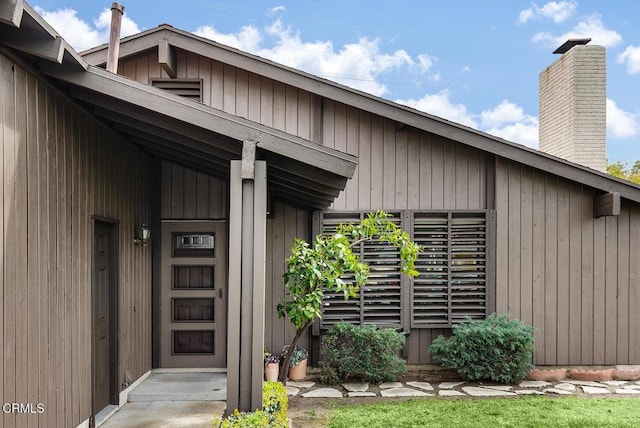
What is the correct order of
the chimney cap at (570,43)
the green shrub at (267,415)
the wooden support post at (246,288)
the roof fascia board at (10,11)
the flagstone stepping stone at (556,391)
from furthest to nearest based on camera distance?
the chimney cap at (570,43)
the flagstone stepping stone at (556,391)
the wooden support post at (246,288)
the green shrub at (267,415)
the roof fascia board at (10,11)

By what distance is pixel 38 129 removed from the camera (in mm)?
3365

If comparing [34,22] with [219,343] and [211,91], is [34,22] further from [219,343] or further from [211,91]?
[219,343]

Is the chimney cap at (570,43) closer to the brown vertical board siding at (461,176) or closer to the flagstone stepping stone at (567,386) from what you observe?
the brown vertical board siding at (461,176)

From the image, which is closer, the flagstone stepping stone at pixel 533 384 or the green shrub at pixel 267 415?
the green shrub at pixel 267 415

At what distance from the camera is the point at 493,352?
564cm

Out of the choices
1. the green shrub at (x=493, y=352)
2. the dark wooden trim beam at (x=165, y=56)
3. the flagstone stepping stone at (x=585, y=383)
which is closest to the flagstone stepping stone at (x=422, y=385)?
the green shrub at (x=493, y=352)

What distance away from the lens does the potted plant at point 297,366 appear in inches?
233

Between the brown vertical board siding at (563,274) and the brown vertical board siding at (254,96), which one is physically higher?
the brown vertical board siding at (254,96)

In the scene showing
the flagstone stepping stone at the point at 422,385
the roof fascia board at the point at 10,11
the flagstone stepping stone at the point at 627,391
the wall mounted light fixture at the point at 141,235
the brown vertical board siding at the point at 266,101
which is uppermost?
the brown vertical board siding at the point at 266,101

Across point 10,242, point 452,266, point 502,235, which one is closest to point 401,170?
point 452,266

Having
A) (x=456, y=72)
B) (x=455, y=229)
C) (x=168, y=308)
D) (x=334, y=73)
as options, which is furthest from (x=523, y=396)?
(x=456, y=72)

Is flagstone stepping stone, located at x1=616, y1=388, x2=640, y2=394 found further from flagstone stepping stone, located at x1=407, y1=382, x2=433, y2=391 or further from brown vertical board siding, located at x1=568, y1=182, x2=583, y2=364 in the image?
flagstone stepping stone, located at x1=407, y1=382, x2=433, y2=391

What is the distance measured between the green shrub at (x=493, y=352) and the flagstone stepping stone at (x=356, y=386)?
1064 millimetres

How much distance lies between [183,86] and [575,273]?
5.76m
